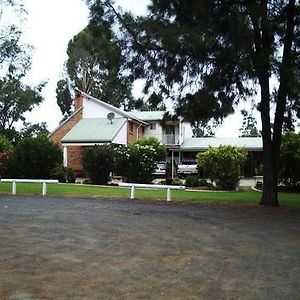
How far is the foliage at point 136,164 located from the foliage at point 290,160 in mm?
7521

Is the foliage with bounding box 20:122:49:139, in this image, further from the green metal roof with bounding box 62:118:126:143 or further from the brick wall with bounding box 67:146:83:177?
the brick wall with bounding box 67:146:83:177

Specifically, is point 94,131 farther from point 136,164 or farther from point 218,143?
point 136,164

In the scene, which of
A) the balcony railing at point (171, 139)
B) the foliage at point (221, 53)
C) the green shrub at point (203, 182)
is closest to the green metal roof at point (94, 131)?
the balcony railing at point (171, 139)

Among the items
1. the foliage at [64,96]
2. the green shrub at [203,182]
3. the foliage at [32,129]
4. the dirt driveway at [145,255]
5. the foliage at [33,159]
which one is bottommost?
the dirt driveway at [145,255]

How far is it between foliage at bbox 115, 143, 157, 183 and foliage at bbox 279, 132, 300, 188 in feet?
24.7

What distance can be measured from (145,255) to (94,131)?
36513 mm

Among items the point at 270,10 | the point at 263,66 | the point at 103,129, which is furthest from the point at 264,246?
the point at 103,129

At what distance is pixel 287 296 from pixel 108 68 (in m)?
13.0

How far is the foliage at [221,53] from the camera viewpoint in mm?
14695

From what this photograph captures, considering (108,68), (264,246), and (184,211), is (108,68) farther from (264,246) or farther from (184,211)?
(264,246)

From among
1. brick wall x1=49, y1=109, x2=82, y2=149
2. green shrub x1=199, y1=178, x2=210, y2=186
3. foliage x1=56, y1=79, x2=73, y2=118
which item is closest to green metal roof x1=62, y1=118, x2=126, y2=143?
brick wall x1=49, y1=109, x2=82, y2=149

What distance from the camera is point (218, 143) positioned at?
49094 mm

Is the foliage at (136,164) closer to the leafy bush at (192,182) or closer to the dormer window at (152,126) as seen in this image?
the leafy bush at (192,182)

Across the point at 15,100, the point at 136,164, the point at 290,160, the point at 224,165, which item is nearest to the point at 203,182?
the point at 224,165
